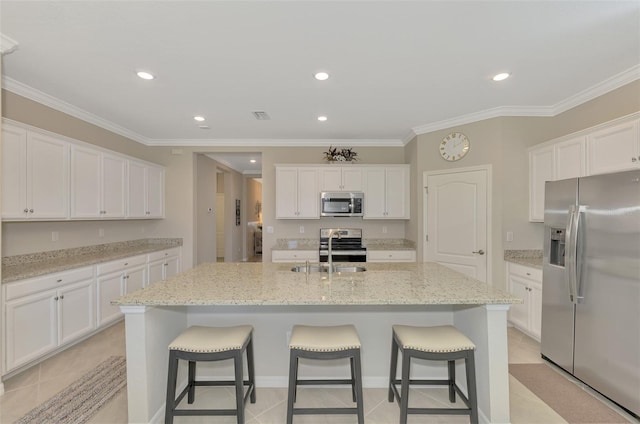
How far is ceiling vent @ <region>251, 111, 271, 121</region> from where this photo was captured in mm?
3835

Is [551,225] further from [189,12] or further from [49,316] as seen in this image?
[49,316]

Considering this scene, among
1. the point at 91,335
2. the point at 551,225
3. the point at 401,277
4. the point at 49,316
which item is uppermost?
the point at 551,225

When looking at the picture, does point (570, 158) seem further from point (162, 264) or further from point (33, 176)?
point (162, 264)

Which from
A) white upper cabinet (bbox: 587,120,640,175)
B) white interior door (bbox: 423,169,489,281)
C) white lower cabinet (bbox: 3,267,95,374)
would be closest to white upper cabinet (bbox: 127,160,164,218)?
white lower cabinet (bbox: 3,267,95,374)

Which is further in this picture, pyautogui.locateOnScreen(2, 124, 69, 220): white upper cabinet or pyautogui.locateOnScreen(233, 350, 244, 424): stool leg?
pyautogui.locateOnScreen(2, 124, 69, 220): white upper cabinet

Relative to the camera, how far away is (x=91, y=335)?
3.44 meters

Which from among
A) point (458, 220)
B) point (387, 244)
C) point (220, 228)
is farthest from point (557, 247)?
point (220, 228)

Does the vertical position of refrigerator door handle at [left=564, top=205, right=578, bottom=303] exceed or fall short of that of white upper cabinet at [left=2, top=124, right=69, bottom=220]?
it falls short

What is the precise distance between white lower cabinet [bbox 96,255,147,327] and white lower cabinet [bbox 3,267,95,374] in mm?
116

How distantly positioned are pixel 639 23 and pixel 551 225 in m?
1.61

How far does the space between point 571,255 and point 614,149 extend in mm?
1047

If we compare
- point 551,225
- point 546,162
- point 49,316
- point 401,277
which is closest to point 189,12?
point 401,277

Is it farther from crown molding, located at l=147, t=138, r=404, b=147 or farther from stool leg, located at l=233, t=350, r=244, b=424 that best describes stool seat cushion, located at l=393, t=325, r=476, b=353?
crown molding, located at l=147, t=138, r=404, b=147

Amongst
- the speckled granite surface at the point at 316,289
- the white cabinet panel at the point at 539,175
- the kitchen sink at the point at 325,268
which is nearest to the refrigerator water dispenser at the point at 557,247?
the white cabinet panel at the point at 539,175
